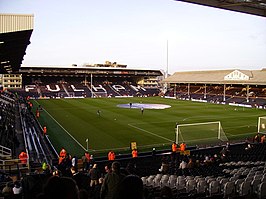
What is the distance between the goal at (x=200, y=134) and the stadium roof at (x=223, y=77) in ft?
103

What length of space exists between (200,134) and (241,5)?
60.7 feet

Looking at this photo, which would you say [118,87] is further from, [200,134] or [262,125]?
[200,134]

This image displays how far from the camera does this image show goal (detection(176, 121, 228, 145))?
77.0 feet

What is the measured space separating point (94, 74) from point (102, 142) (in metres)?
66.6

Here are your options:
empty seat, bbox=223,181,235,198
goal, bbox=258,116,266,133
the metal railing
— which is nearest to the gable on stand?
goal, bbox=258,116,266,133

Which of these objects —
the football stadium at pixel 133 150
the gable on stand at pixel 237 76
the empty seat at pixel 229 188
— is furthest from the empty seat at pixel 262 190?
the gable on stand at pixel 237 76

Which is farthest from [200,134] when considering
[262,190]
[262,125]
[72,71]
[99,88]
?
[72,71]

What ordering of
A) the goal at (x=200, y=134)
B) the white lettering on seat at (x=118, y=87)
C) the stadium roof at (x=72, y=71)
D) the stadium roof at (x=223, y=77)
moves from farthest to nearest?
the white lettering on seat at (x=118, y=87) < the stadium roof at (x=72, y=71) < the stadium roof at (x=223, y=77) < the goal at (x=200, y=134)

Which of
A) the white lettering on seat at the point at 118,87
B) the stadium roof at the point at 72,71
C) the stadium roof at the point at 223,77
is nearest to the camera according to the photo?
the stadium roof at the point at 223,77

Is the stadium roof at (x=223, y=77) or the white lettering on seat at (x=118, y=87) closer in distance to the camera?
the stadium roof at (x=223, y=77)

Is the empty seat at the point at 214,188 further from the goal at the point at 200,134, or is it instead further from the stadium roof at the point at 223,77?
the stadium roof at the point at 223,77

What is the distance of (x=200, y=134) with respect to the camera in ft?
85.0

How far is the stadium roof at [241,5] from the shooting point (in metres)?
8.23

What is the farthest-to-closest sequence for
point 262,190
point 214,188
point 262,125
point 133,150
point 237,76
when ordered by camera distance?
1. point 237,76
2. point 262,125
3. point 133,150
4. point 214,188
5. point 262,190
